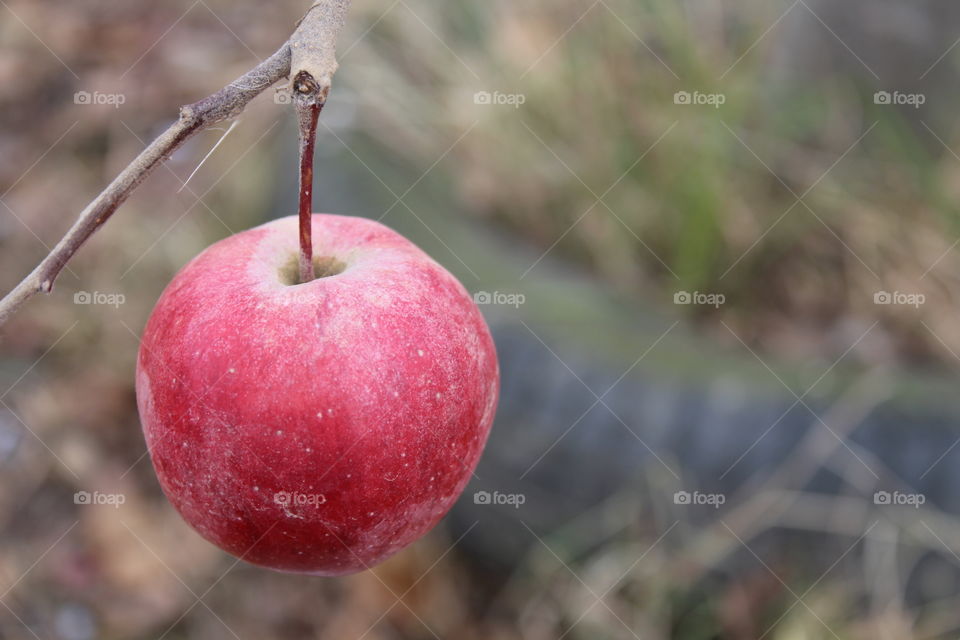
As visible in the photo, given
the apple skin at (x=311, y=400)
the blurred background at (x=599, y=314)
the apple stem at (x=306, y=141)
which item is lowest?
the blurred background at (x=599, y=314)

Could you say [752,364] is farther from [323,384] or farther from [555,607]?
[323,384]

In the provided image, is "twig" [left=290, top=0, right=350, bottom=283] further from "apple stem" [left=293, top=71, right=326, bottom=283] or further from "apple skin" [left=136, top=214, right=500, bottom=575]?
"apple skin" [left=136, top=214, right=500, bottom=575]

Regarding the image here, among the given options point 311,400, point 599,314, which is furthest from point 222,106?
point 599,314

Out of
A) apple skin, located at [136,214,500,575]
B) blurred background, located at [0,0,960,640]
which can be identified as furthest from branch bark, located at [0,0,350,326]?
blurred background, located at [0,0,960,640]

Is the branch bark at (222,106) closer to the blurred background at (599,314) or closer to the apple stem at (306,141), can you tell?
the apple stem at (306,141)

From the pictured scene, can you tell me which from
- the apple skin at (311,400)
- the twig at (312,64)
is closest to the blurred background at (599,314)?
the apple skin at (311,400)
